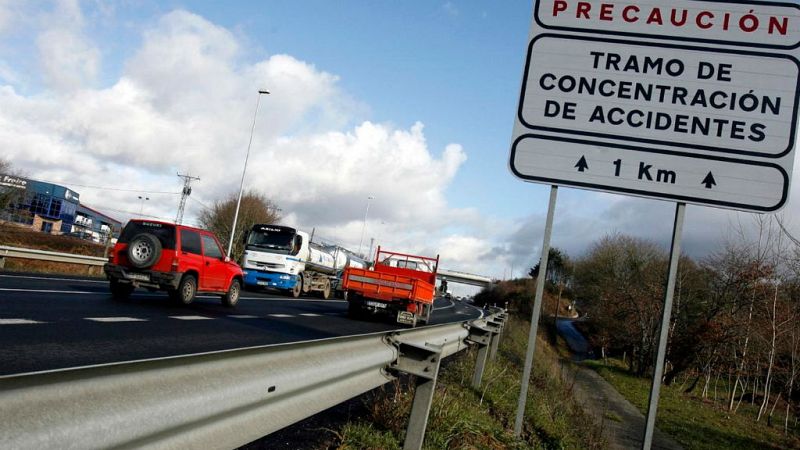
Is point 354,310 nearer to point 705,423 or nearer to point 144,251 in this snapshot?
point 144,251

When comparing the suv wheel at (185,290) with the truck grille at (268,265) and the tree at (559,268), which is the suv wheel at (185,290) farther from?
the tree at (559,268)

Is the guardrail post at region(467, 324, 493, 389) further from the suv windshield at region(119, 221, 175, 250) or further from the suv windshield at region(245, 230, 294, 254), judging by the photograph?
the suv windshield at region(245, 230, 294, 254)

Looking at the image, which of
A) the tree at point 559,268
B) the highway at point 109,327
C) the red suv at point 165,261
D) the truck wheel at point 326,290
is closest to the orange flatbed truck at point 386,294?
the highway at point 109,327

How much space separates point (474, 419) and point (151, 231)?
10977 millimetres

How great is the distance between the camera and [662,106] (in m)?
4.85

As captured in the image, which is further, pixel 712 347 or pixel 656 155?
pixel 712 347

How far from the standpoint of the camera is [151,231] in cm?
1391

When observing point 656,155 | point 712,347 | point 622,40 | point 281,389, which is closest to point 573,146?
point 656,155

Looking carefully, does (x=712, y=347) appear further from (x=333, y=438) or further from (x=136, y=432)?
(x=136, y=432)


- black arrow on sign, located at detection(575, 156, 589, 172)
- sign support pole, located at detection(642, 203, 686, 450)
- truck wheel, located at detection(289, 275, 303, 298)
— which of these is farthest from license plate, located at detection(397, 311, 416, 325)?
sign support pole, located at detection(642, 203, 686, 450)

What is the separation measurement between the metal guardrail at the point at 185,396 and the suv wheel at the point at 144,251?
11138mm

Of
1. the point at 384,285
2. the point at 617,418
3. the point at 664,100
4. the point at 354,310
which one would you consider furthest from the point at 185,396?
the point at 354,310

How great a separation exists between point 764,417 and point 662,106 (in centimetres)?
2331

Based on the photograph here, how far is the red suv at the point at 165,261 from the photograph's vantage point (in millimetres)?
13266
